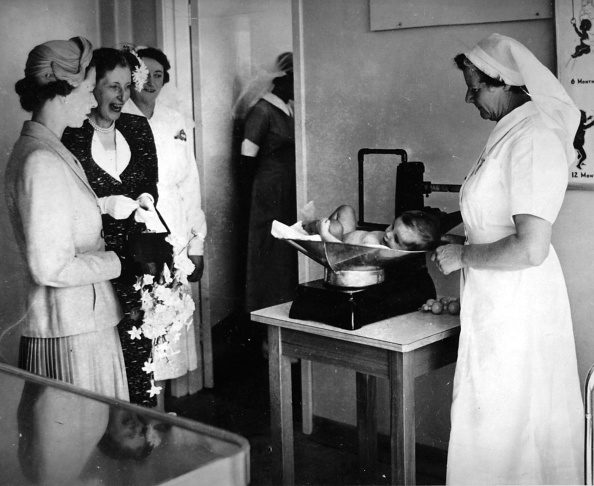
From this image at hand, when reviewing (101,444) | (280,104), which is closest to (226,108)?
(280,104)

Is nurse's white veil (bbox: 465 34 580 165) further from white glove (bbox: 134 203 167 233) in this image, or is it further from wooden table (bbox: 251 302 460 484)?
white glove (bbox: 134 203 167 233)

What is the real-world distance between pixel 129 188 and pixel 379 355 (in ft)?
3.86

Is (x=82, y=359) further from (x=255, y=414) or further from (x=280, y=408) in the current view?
(x=255, y=414)

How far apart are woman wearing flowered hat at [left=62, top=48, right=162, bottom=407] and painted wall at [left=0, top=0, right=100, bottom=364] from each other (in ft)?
0.50

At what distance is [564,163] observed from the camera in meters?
2.24

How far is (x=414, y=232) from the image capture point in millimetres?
2531

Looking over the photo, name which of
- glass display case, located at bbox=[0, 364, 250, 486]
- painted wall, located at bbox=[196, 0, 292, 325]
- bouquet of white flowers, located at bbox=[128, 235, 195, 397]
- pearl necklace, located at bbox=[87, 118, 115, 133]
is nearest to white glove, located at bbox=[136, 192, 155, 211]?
bouquet of white flowers, located at bbox=[128, 235, 195, 397]

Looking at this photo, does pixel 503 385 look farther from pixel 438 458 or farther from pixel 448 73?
pixel 448 73

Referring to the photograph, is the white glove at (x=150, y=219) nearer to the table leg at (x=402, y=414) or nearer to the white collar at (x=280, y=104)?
the white collar at (x=280, y=104)

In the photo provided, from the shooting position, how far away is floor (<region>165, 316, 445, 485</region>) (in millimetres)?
3191

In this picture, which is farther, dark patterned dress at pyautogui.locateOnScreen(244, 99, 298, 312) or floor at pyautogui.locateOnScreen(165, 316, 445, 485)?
dark patterned dress at pyautogui.locateOnScreen(244, 99, 298, 312)

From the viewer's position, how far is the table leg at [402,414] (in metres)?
2.35

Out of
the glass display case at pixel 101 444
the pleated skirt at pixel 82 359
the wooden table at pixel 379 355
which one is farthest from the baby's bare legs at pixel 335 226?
the glass display case at pixel 101 444

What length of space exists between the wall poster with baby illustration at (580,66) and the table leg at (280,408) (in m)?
1.25
